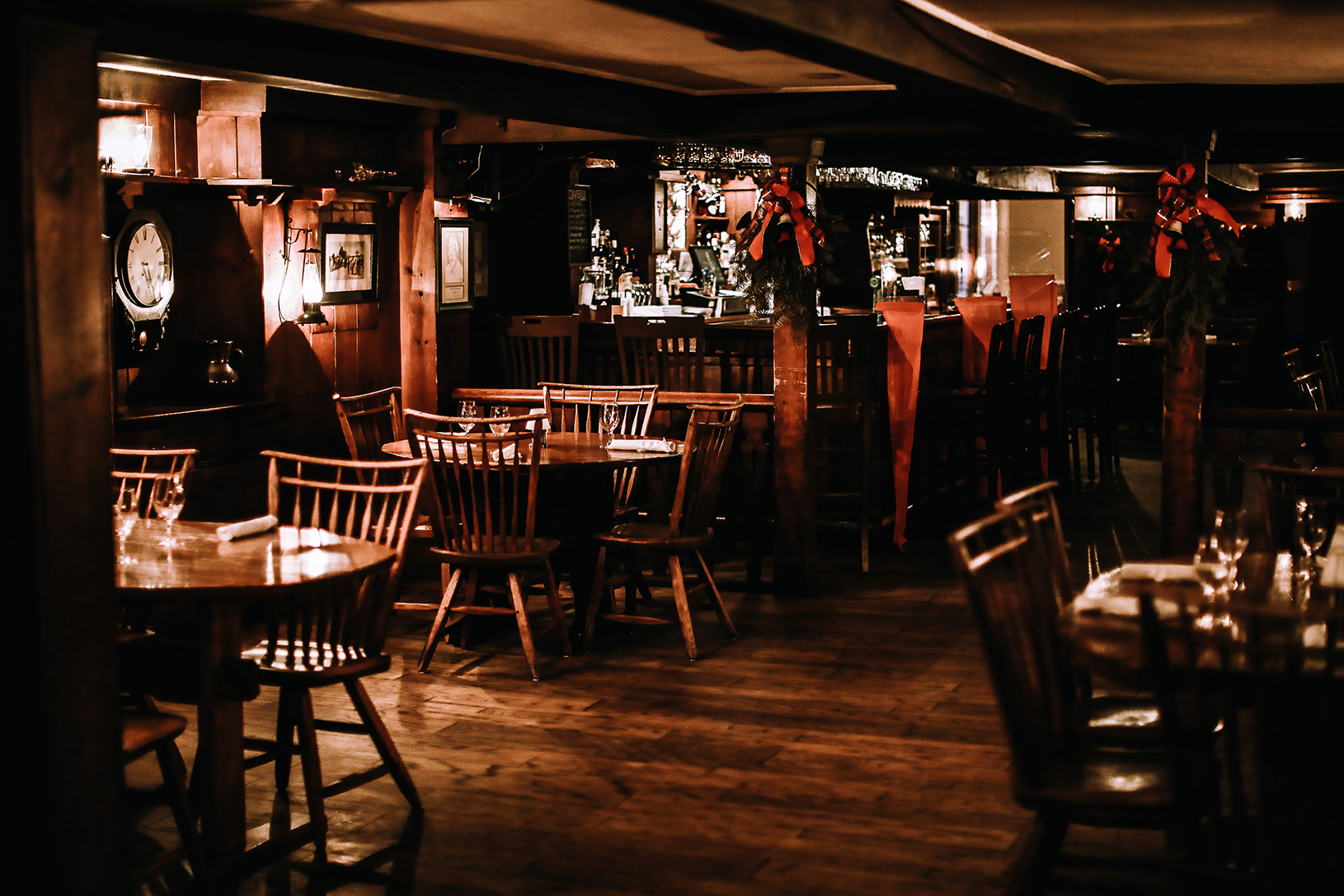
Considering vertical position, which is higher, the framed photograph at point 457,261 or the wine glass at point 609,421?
the framed photograph at point 457,261

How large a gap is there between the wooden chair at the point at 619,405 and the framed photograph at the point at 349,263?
103 centimetres

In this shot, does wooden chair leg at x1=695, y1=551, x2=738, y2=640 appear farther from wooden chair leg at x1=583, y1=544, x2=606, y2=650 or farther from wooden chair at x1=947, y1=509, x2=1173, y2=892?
wooden chair at x1=947, y1=509, x2=1173, y2=892

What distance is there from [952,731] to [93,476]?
295 centimetres

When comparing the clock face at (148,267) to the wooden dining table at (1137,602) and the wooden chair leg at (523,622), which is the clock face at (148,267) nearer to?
the wooden chair leg at (523,622)

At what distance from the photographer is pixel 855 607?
21.0ft

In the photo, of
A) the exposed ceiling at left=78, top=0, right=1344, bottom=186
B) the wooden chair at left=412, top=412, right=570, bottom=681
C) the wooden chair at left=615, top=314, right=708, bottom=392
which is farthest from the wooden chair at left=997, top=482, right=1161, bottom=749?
the wooden chair at left=615, top=314, right=708, bottom=392

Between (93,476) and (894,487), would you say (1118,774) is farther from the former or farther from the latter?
(894,487)

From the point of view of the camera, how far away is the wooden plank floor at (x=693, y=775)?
11.4ft

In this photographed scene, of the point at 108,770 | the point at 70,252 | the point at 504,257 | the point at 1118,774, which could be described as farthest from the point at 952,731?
the point at 504,257

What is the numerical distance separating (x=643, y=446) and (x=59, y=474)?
3.52m

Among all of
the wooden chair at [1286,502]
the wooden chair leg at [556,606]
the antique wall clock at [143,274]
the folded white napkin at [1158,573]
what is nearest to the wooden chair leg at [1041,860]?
the folded white napkin at [1158,573]

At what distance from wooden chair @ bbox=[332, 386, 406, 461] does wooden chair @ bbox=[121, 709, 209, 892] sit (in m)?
2.50

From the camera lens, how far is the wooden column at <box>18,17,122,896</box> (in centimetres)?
240

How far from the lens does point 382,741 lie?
149 inches
